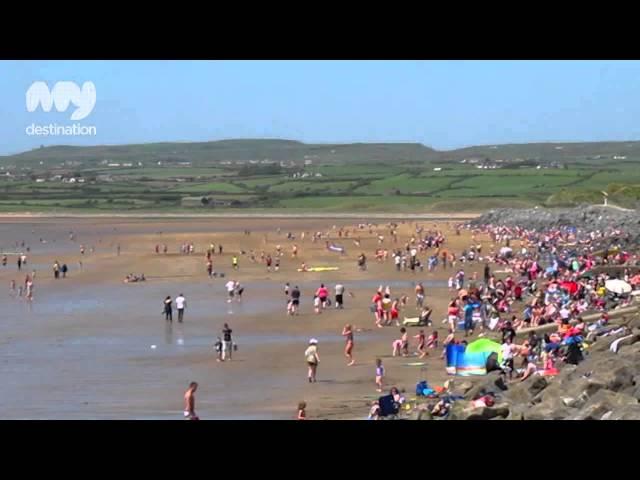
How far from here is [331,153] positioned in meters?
148

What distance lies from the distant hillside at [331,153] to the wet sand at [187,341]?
85192 mm

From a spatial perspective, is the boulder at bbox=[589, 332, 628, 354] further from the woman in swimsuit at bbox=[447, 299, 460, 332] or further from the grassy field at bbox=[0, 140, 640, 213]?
the grassy field at bbox=[0, 140, 640, 213]

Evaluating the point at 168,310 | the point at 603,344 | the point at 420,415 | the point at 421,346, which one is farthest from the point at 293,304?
the point at 420,415

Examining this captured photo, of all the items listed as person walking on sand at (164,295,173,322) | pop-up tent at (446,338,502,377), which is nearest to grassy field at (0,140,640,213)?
person walking on sand at (164,295,173,322)

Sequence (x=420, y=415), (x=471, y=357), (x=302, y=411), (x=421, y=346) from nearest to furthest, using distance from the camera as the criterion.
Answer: (x=420, y=415)
(x=302, y=411)
(x=471, y=357)
(x=421, y=346)

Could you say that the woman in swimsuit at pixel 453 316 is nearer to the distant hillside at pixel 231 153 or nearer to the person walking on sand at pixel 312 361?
the person walking on sand at pixel 312 361

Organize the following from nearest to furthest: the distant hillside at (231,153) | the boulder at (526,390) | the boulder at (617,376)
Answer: the boulder at (617,376), the boulder at (526,390), the distant hillside at (231,153)

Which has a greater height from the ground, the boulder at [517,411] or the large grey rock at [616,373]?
the large grey rock at [616,373]

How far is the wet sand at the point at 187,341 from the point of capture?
12797 mm

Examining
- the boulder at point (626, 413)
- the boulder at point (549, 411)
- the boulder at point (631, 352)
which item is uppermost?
the boulder at point (626, 413)

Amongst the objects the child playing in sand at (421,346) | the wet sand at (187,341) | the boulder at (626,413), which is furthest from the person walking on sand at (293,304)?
the boulder at (626,413)

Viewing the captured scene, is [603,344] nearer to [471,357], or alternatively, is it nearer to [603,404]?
[471,357]

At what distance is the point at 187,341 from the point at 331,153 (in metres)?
131
